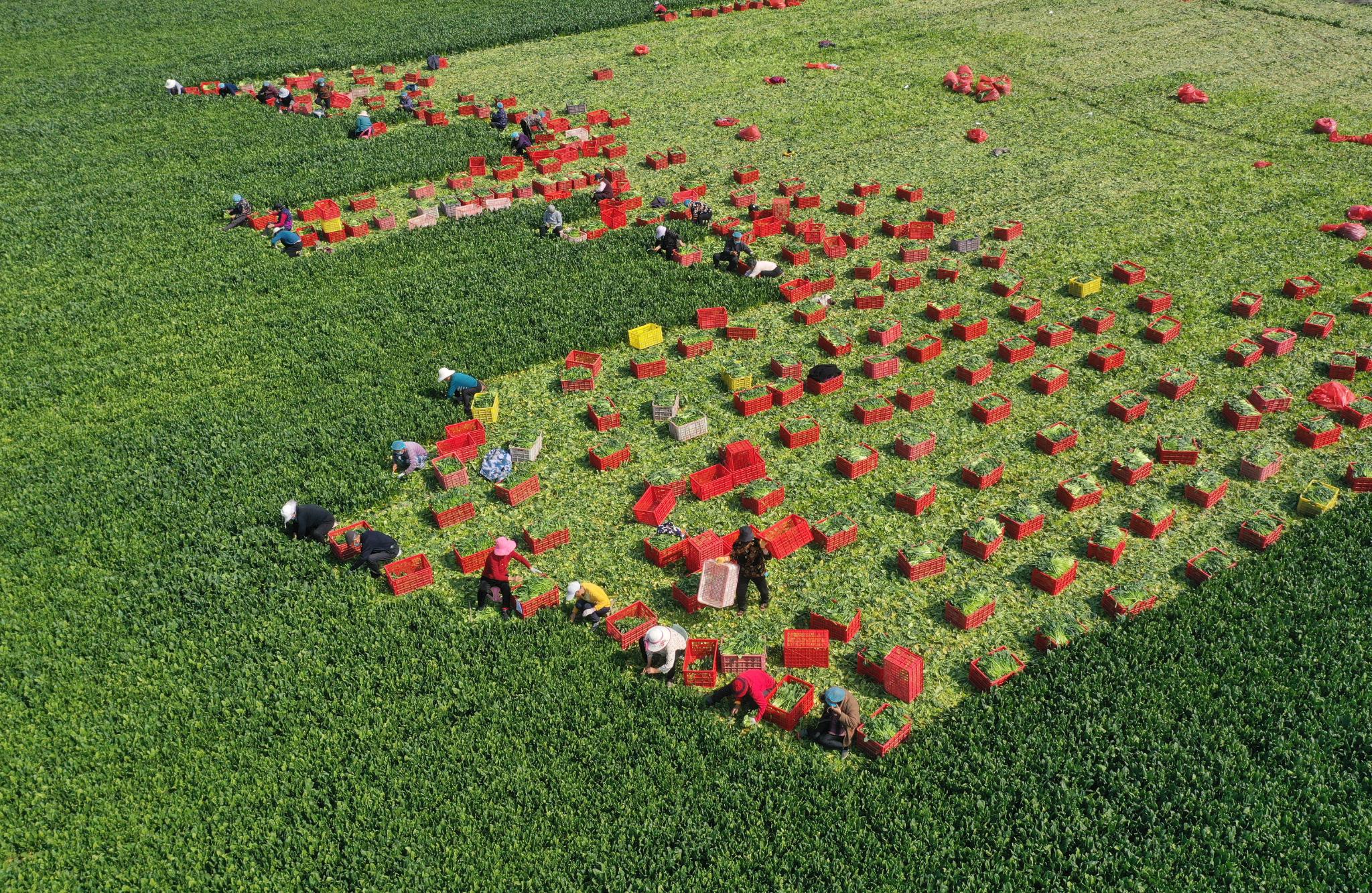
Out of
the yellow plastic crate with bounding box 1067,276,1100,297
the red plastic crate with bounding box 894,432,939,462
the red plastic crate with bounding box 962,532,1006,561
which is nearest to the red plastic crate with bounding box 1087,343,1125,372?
the yellow plastic crate with bounding box 1067,276,1100,297

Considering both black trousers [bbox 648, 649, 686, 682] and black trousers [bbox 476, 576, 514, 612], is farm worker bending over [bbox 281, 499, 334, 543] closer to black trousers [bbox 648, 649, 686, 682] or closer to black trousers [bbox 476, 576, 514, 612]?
black trousers [bbox 476, 576, 514, 612]

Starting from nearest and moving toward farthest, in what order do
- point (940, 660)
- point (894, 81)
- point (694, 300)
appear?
point (940, 660), point (694, 300), point (894, 81)

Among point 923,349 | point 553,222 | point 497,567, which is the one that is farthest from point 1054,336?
point 553,222

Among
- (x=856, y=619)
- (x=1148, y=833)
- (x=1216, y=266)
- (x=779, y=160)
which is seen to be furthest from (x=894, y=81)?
(x=1148, y=833)

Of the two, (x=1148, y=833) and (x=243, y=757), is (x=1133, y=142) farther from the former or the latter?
(x=243, y=757)

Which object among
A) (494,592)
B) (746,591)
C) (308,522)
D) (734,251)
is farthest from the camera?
(734,251)

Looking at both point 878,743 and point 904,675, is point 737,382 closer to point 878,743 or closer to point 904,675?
point 904,675

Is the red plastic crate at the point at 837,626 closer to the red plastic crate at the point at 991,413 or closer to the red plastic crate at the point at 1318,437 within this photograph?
the red plastic crate at the point at 991,413
